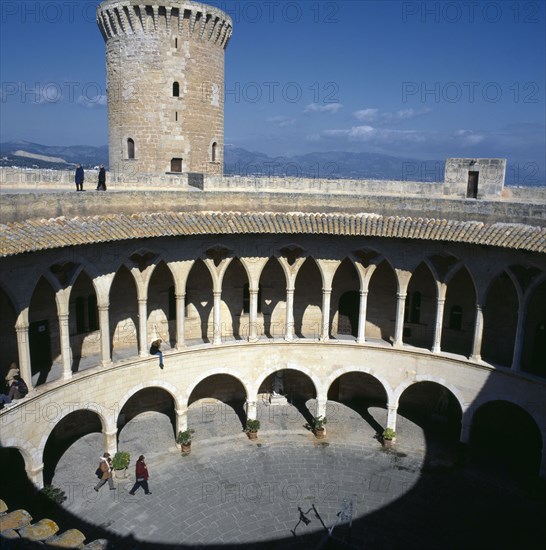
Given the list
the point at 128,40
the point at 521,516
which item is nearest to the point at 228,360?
the point at 521,516

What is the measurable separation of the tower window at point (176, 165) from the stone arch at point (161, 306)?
935 centimetres

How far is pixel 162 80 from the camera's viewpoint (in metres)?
30.9

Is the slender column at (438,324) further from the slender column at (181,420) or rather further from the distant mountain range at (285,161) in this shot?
the slender column at (181,420)

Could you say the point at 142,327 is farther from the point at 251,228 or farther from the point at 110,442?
the point at 251,228

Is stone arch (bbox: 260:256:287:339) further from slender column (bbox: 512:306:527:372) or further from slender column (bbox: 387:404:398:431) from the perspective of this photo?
slender column (bbox: 512:306:527:372)

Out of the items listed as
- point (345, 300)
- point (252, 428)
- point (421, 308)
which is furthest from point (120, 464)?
point (421, 308)

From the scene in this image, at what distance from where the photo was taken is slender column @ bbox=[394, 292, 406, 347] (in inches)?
942

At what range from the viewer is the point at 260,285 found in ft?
89.1

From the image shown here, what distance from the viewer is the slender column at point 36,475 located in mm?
19156

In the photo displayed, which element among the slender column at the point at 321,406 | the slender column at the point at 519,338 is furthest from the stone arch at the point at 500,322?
the slender column at the point at 321,406

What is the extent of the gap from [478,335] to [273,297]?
965 centimetres

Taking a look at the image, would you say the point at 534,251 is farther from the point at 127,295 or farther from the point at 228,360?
the point at 127,295

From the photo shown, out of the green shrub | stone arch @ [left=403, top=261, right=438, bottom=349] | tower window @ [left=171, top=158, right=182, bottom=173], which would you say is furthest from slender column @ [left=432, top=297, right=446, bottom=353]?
tower window @ [left=171, top=158, right=182, bottom=173]

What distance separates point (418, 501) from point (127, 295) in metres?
14.4
